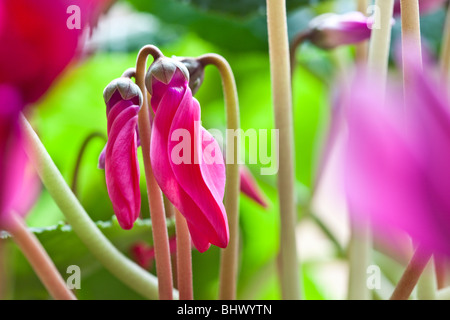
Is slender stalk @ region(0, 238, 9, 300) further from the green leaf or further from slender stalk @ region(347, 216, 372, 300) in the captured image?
slender stalk @ region(347, 216, 372, 300)

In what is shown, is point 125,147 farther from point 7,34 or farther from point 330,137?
point 330,137

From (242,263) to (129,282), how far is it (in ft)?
0.75

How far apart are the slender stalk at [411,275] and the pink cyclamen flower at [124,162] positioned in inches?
4.2

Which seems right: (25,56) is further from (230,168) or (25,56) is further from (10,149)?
(230,168)

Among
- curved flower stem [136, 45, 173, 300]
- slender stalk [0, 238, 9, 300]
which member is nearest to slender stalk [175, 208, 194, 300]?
curved flower stem [136, 45, 173, 300]

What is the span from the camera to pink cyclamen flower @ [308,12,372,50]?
30 cm

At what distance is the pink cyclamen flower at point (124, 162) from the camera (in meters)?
0.22

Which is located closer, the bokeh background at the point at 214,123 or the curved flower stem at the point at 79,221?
the curved flower stem at the point at 79,221

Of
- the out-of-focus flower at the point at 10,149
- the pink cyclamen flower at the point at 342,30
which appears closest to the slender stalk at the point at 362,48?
the pink cyclamen flower at the point at 342,30

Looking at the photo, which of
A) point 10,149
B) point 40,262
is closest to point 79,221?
point 40,262

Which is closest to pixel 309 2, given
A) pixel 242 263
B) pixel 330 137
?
pixel 330 137

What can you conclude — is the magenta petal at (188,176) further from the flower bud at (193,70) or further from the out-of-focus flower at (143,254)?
the out-of-focus flower at (143,254)

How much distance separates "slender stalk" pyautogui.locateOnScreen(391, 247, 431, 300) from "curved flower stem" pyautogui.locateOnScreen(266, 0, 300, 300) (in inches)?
2.3
